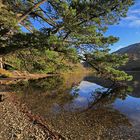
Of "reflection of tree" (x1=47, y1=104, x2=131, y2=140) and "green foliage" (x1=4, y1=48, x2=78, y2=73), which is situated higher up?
"green foliage" (x1=4, y1=48, x2=78, y2=73)

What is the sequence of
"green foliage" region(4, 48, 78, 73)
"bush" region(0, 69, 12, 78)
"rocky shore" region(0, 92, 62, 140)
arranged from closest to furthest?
1. "rocky shore" region(0, 92, 62, 140)
2. "green foliage" region(4, 48, 78, 73)
3. "bush" region(0, 69, 12, 78)

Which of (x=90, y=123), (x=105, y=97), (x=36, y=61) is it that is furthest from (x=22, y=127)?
(x=36, y=61)

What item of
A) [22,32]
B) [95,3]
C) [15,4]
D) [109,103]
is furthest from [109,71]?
[15,4]

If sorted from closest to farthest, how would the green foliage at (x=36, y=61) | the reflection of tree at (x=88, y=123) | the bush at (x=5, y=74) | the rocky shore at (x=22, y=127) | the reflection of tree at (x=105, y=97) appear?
the rocky shore at (x=22, y=127)
the reflection of tree at (x=88, y=123)
the reflection of tree at (x=105, y=97)
the green foliage at (x=36, y=61)
the bush at (x=5, y=74)

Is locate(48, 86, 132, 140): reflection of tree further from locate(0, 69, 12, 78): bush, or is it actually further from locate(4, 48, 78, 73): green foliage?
locate(0, 69, 12, 78): bush

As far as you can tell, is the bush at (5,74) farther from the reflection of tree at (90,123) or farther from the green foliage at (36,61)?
the reflection of tree at (90,123)

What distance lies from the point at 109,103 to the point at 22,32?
1058 cm

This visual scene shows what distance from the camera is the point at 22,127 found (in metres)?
14.9

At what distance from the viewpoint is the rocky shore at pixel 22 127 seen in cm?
1345

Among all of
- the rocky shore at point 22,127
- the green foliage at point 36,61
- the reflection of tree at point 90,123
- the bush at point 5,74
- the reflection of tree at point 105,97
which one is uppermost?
the green foliage at point 36,61

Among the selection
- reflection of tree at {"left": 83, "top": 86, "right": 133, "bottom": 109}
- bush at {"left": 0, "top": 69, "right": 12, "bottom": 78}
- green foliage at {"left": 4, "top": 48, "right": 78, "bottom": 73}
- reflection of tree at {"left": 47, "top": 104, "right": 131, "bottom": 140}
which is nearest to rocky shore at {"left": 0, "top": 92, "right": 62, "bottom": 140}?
reflection of tree at {"left": 47, "top": 104, "right": 131, "bottom": 140}

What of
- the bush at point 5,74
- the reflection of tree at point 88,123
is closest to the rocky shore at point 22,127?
the reflection of tree at point 88,123

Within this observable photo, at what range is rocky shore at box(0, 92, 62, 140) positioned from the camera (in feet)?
44.1

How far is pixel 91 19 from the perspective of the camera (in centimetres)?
2864
